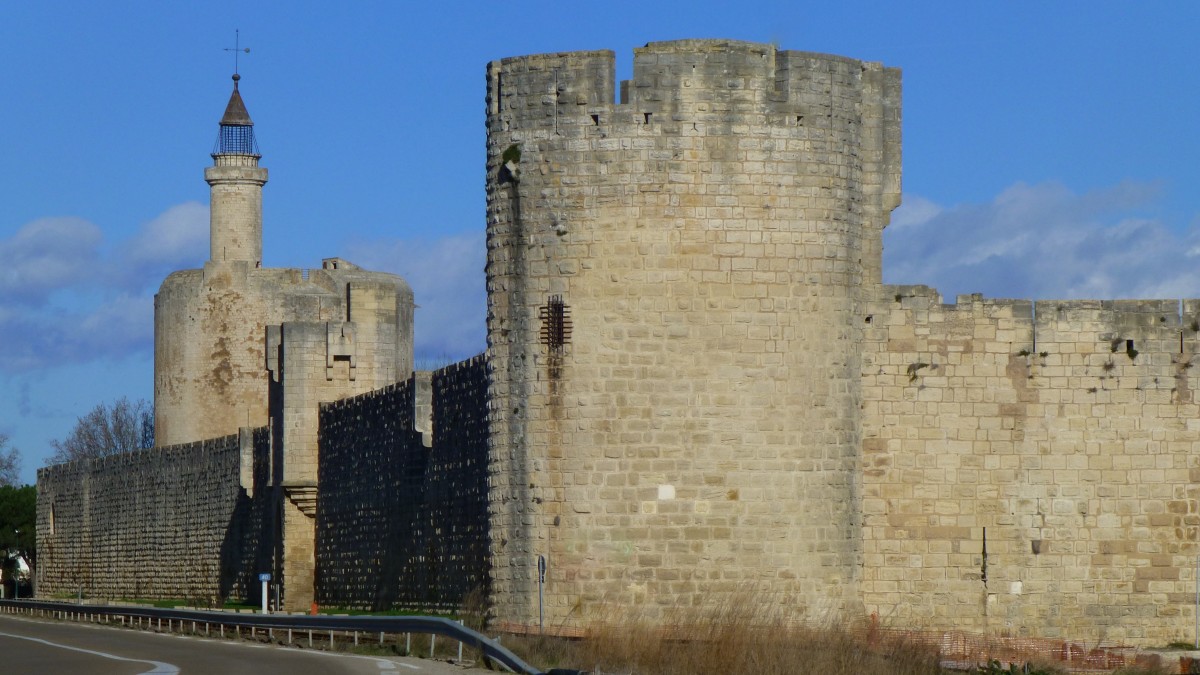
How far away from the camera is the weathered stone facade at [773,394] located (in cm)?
2242

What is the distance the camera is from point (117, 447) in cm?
9188

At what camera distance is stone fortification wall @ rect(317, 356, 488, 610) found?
85.1 feet

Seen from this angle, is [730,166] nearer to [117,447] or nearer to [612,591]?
[612,591]

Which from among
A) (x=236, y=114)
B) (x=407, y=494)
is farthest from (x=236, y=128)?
(x=407, y=494)

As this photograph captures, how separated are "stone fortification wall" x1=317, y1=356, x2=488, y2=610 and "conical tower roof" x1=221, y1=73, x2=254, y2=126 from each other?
2383 cm

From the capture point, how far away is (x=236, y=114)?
5862 cm

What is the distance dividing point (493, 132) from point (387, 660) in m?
6.17

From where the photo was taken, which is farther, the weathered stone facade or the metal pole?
the weathered stone facade

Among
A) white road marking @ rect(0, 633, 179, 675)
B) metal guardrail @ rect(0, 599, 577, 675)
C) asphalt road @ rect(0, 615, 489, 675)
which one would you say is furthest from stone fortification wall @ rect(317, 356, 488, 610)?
white road marking @ rect(0, 633, 179, 675)

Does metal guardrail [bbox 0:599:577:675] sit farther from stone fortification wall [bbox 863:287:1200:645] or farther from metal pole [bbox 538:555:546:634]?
stone fortification wall [bbox 863:287:1200:645]

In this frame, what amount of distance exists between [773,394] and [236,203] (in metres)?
34.4

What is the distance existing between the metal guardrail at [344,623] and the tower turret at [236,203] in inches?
779

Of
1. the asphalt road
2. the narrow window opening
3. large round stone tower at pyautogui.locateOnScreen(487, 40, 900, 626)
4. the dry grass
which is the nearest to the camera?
the dry grass

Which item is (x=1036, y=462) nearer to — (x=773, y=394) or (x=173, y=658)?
(x=773, y=394)
